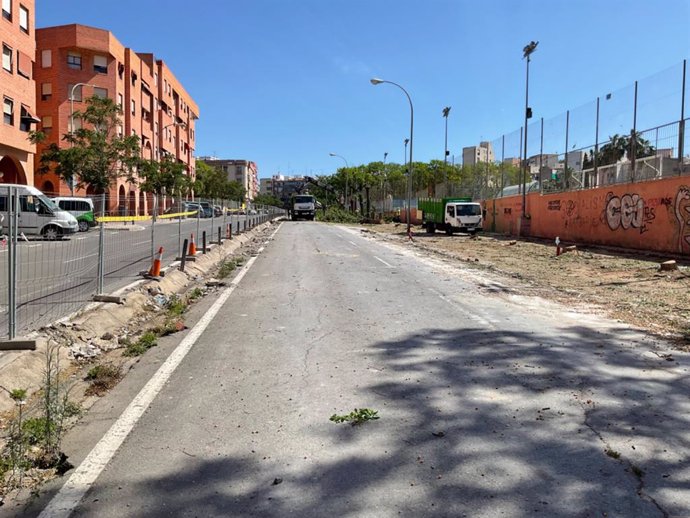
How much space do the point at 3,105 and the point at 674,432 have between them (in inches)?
1456

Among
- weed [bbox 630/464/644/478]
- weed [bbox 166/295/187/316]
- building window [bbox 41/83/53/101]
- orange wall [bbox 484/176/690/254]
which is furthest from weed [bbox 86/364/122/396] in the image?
building window [bbox 41/83/53/101]

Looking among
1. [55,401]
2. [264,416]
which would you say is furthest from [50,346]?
[264,416]

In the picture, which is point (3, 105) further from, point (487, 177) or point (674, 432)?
point (674, 432)

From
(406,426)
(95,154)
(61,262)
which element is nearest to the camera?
(406,426)

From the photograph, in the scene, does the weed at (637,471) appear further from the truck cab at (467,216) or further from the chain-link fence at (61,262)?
the truck cab at (467,216)

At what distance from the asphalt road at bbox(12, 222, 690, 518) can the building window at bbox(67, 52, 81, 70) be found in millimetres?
53757

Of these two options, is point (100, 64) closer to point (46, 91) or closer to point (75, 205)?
point (46, 91)

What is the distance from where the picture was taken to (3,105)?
32.9 m

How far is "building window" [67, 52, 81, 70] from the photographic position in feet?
176

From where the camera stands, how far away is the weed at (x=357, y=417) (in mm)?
4584

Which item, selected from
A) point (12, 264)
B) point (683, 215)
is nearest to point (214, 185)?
point (683, 215)

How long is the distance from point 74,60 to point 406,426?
58601 millimetres

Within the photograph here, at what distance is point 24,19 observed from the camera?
3603 centimetres

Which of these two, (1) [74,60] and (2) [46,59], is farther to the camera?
(1) [74,60]
